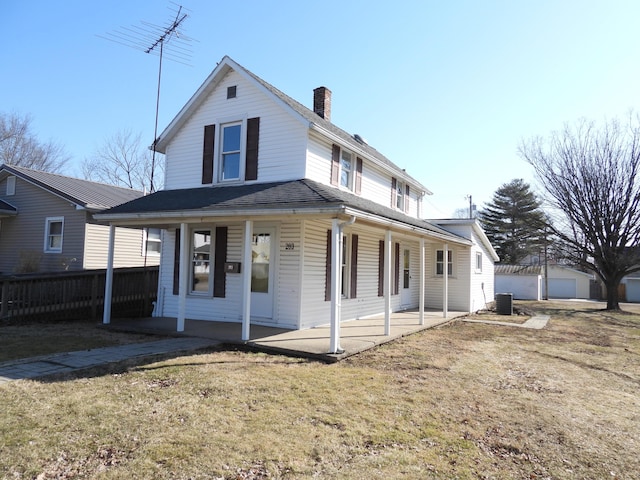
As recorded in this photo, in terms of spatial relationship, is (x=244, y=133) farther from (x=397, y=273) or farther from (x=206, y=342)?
(x=397, y=273)

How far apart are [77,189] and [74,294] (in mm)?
6873

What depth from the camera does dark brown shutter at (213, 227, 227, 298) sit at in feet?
35.7

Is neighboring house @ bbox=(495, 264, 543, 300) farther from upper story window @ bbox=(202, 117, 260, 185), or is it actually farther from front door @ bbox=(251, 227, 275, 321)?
upper story window @ bbox=(202, 117, 260, 185)

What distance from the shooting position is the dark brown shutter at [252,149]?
35.8 ft

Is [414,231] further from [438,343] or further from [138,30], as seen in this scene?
[138,30]

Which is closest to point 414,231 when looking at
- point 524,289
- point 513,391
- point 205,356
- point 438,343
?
point 438,343

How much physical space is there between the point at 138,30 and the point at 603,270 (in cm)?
2522

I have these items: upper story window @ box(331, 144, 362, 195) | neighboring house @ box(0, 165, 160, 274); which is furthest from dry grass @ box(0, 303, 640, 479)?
neighboring house @ box(0, 165, 160, 274)

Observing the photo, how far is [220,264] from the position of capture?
10938 mm

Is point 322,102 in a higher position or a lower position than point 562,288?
higher

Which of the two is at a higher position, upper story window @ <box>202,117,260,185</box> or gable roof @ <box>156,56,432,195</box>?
gable roof @ <box>156,56,432,195</box>

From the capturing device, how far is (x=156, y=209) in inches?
378

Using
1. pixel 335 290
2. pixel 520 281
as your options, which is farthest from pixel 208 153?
pixel 520 281

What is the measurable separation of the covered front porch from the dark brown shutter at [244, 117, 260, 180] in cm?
389
